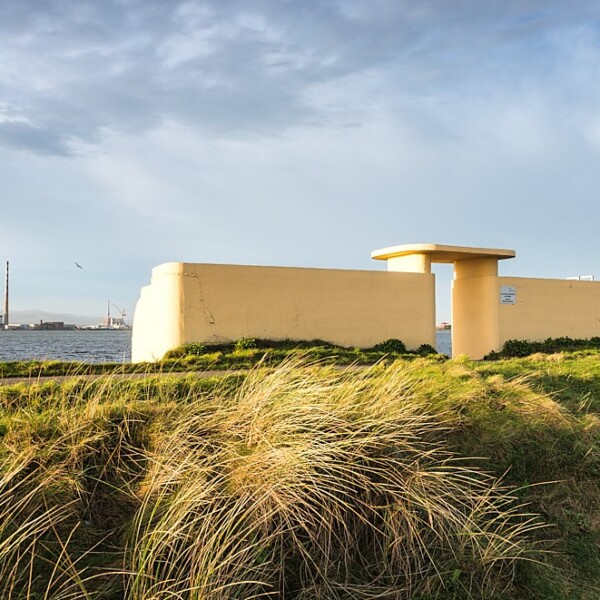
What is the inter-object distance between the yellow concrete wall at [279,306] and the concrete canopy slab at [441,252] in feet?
2.18

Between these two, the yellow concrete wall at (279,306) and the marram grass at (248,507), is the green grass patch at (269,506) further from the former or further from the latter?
the yellow concrete wall at (279,306)

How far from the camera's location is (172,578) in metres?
3.59

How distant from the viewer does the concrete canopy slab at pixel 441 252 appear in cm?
1638

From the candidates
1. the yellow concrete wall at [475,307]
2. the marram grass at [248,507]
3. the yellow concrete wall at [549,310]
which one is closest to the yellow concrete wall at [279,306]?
the yellow concrete wall at [475,307]

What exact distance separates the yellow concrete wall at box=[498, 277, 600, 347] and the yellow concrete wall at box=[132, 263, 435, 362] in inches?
109

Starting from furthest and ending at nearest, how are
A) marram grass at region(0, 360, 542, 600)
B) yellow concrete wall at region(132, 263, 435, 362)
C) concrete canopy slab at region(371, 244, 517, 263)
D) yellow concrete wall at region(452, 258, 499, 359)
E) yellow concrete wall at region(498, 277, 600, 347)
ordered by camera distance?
yellow concrete wall at region(498, 277, 600, 347) → yellow concrete wall at region(452, 258, 499, 359) → concrete canopy slab at region(371, 244, 517, 263) → yellow concrete wall at region(132, 263, 435, 362) → marram grass at region(0, 360, 542, 600)

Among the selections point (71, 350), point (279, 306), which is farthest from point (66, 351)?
point (279, 306)

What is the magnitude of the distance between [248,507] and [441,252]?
13.7 meters

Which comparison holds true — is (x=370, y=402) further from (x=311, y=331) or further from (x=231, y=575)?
(x=311, y=331)

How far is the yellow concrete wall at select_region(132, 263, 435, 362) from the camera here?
551 inches

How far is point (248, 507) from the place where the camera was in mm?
3910

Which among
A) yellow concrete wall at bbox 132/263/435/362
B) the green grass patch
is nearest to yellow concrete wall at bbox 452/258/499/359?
yellow concrete wall at bbox 132/263/435/362

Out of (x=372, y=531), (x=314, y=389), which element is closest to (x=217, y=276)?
(x=314, y=389)

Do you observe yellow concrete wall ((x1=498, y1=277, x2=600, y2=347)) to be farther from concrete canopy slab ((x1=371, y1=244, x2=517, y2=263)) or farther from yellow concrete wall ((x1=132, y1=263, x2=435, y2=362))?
yellow concrete wall ((x1=132, y1=263, x2=435, y2=362))
